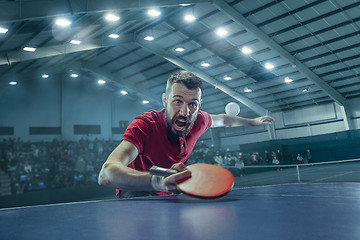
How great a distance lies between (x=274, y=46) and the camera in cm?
1534

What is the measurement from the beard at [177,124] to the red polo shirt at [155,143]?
0.18ft

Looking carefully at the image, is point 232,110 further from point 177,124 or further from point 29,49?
point 29,49

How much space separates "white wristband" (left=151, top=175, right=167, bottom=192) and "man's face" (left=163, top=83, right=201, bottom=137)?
38.9 inches

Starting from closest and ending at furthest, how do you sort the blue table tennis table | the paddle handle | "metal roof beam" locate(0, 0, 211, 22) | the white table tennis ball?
the blue table tennis table → the paddle handle → the white table tennis ball → "metal roof beam" locate(0, 0, 211, 22)

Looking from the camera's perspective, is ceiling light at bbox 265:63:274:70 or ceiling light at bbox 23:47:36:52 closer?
ceiling light at bbox 23:47:36:52

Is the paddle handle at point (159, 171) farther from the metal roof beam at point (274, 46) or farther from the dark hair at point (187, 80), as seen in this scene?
the metal roof beam at point (274, 46)

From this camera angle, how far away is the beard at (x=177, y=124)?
2.87 meters

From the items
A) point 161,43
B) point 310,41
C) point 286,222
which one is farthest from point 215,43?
point 286,222

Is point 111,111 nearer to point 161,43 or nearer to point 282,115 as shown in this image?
point 161,43

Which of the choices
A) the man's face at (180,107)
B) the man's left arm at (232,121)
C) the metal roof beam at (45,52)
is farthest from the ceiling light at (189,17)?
the man's face at (180,107)

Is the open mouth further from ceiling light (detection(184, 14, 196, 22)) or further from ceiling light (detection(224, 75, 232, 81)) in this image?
ceiling light (detection(224, 75, 232, 81))

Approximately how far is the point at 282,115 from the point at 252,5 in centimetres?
1463

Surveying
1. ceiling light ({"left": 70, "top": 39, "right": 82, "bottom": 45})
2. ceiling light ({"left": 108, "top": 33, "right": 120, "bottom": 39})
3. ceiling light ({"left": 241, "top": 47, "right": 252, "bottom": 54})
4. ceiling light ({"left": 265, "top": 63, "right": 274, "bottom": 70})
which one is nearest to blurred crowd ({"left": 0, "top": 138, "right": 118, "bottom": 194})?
ceiling light ({"left": 70, "top": 39, "right": 82, "bottom": 45})

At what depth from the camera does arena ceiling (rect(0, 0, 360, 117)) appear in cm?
1159
